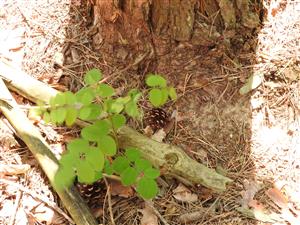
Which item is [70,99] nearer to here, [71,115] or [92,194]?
[71,115]

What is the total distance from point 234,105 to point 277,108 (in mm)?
243

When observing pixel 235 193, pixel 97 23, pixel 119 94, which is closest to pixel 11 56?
pixel 97 23

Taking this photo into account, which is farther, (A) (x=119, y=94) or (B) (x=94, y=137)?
(A) (x=119, y=94)

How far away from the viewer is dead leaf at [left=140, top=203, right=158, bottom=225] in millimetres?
1963

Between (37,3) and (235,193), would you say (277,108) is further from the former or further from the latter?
(37,3)

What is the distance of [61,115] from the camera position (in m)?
1.78

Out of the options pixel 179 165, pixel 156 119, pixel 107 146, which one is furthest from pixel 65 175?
pixel 156 119

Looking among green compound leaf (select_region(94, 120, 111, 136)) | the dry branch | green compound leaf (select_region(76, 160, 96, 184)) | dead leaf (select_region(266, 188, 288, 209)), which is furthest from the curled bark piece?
green compound leaf (select_region(76, 160, 96, 184))

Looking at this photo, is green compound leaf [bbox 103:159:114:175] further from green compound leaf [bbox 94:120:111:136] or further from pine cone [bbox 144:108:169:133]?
pine cone [bbox 144:108:169:133]

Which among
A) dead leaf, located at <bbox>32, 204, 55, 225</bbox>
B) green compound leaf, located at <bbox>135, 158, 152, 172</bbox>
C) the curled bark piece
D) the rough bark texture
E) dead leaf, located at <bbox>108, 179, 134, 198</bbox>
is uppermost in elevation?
the rough bark texture

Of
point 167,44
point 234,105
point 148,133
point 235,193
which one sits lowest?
point 235,193

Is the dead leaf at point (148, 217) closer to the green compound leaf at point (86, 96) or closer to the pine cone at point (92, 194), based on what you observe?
the pine cone at point (92, 194)

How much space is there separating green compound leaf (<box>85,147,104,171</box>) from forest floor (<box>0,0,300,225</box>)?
36 centimetres

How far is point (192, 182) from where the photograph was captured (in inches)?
80.9
